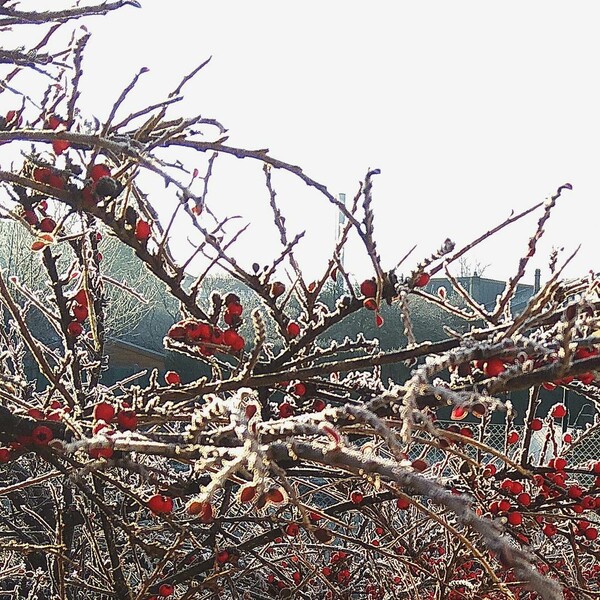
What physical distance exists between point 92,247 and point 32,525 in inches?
35.1

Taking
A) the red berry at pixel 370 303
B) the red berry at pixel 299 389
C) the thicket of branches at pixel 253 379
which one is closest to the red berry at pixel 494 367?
the thicket of branches at pixel 253 379

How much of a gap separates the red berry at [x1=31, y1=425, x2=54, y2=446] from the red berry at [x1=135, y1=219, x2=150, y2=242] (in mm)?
250

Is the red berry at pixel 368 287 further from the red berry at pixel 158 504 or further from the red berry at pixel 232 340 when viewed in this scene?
the red berry at pixel 158 504

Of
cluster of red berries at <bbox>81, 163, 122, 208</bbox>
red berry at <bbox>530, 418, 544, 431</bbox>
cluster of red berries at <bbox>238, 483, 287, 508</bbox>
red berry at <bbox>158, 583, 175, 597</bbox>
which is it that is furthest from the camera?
red berry at <bbox>530, 418, 544, 431</bbox>

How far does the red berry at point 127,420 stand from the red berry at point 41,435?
0.08 metres

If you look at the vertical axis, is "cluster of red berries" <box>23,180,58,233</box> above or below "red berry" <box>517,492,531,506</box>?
above

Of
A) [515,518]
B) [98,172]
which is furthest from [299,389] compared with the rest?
[515,518]

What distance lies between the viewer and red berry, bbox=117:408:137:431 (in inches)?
33.1

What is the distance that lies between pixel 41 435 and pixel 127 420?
0.10 metres

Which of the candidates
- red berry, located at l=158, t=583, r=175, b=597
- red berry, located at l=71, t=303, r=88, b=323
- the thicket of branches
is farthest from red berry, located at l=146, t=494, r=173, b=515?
red berry, located at l=71, t=303, r=88, b=323

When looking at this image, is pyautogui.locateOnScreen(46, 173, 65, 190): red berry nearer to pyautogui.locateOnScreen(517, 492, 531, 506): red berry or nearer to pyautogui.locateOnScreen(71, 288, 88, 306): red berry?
pyautogui.locateOnScreen(71, 288, 88, 306): red berry

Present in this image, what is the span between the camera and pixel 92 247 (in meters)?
1.37

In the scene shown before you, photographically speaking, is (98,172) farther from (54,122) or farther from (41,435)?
(41,435)

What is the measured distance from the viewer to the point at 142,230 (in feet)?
3.06
